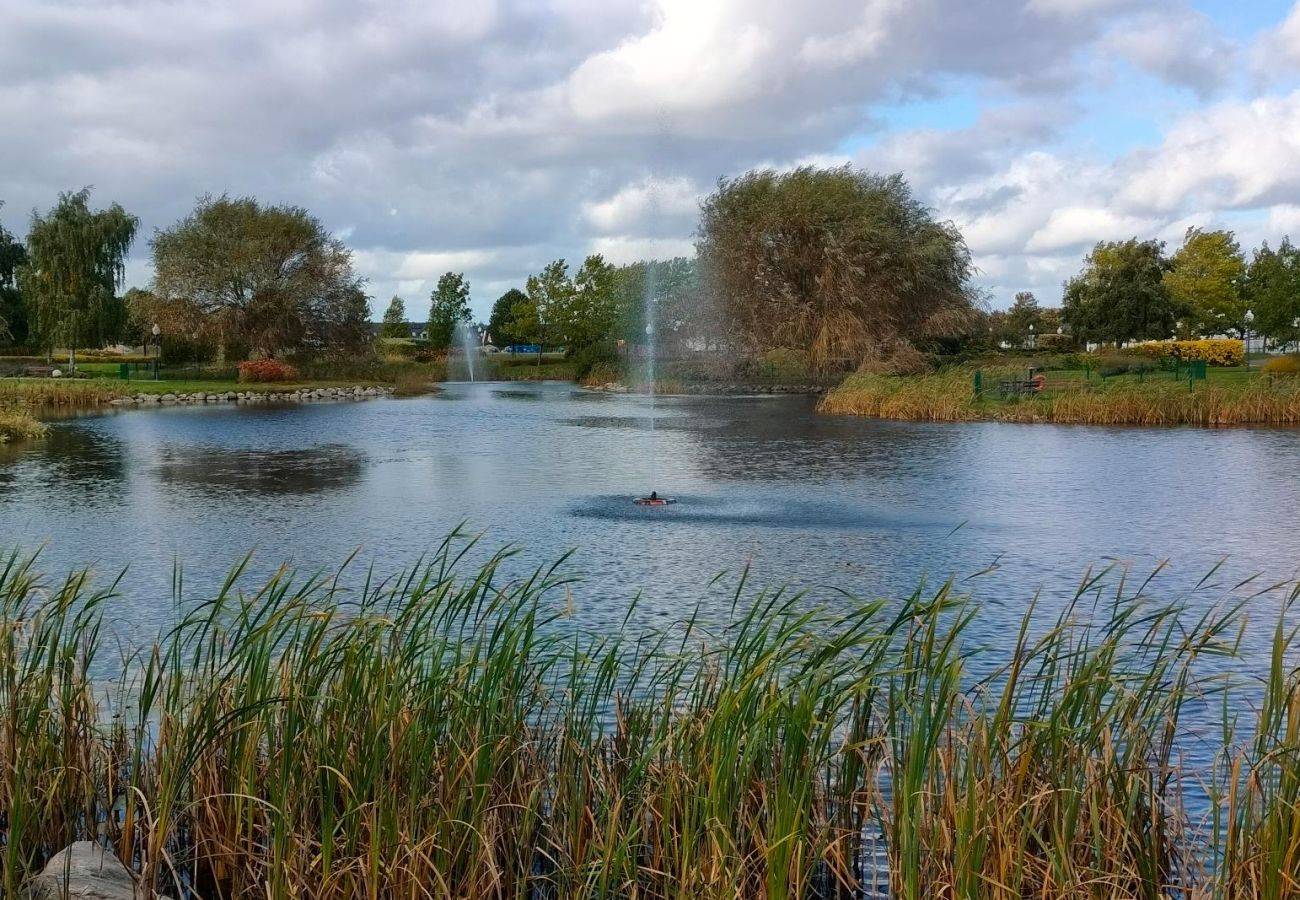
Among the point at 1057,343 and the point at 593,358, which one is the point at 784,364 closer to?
the point at 593,358

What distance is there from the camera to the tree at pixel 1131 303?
249ft

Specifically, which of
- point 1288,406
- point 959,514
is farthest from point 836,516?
point 1288,406

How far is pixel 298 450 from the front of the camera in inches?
1203

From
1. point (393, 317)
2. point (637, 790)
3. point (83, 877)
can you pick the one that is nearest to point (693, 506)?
point (637, 790)

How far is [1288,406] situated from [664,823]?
120ft

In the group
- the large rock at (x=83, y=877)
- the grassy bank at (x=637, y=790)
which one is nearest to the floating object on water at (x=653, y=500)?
the grassy bank at (x=637, y=790)

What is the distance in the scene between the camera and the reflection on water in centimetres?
2269

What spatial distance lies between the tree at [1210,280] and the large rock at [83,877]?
88.4 metres

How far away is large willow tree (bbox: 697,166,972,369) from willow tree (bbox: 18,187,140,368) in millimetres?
32752

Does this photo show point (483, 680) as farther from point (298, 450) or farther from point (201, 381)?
point (201, 381)

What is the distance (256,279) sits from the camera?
231 ft

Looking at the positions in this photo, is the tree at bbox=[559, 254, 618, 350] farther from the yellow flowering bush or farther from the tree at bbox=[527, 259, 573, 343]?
the yellow flowering bush

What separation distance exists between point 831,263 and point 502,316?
75.3 meters

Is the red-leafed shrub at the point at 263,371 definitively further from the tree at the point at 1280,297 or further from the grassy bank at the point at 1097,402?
the tree at the point at 1280,297
